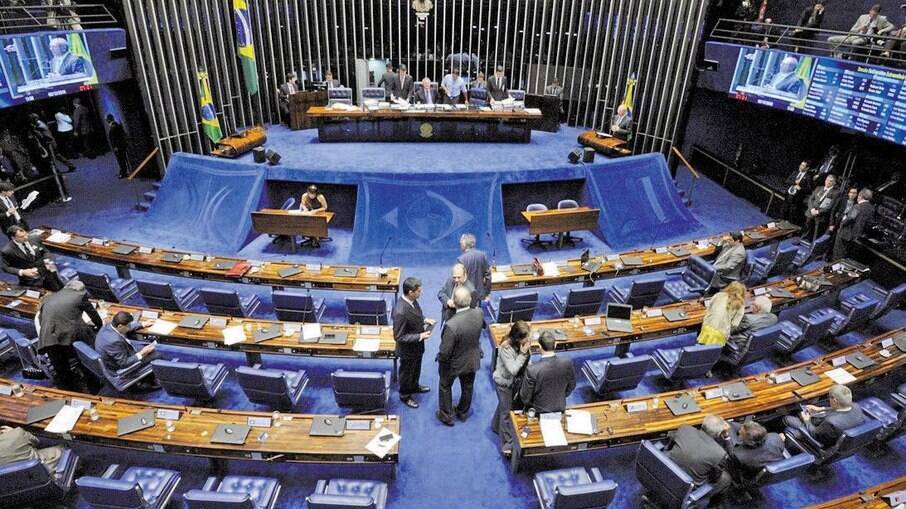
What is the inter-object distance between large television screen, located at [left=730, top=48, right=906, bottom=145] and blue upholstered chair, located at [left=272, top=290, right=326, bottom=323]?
9853 mm

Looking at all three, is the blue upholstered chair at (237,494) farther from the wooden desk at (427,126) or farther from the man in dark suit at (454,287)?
the wooden desk at (427,126)

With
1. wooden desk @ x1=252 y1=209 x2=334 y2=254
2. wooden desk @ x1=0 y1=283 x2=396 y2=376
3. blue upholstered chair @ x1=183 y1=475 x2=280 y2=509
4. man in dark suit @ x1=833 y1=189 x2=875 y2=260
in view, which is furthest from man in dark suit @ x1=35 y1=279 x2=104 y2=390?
man in dark suit @ x1=833 y1=189 x2=875 y2=260

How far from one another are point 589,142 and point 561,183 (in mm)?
2080

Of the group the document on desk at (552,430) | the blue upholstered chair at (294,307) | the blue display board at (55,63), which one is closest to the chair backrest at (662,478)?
the document on desk at (552,430)

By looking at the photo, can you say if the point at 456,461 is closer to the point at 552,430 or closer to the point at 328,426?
the point at 552,430

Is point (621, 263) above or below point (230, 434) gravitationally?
above

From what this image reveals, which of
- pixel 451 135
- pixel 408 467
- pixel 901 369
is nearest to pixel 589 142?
pixel 451 135

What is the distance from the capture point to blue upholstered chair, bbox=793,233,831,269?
30.4ft

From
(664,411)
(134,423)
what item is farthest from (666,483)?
(134,423)

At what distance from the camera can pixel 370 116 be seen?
12.4 metres

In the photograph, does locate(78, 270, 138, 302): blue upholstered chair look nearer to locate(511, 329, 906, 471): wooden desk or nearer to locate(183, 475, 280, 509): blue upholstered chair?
locate(183, 475, 280, 509): blue upholstered chair

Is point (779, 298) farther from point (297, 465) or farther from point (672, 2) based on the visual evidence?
point (672, 2)

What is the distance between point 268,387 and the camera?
5.43m

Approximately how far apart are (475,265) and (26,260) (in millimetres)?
6380
